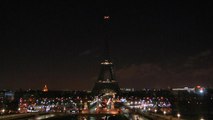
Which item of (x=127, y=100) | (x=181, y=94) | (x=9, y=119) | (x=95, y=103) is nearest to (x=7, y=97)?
(x=95, y=103)

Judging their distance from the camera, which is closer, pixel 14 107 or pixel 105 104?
pixel 14 107

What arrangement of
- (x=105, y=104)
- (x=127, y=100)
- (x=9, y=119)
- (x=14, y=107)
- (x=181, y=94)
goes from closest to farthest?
1. (x=9, y=119)
2. (x=14, y=107)
3. (x=105, y=104)
4. (x=127, y=100)
5. (x=181, y=94)

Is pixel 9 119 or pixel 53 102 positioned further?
pixel 53 102

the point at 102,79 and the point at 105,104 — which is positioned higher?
the point at 102,79

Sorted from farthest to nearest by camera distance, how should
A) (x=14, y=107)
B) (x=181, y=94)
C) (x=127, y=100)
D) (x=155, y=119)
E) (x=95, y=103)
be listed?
(x=181, y=94) → (x=127, y=100) → (x=95, y=103) → (x=14, y=107) → (x=155, y=119)

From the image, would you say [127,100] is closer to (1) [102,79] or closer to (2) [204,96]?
(1) [102,79]

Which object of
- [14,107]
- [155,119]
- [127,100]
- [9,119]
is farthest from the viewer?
[127,100]

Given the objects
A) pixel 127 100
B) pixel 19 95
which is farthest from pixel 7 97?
pixel 127 100

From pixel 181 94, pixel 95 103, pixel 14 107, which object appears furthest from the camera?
pixel 181 94

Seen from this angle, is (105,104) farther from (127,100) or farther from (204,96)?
(204,96)
